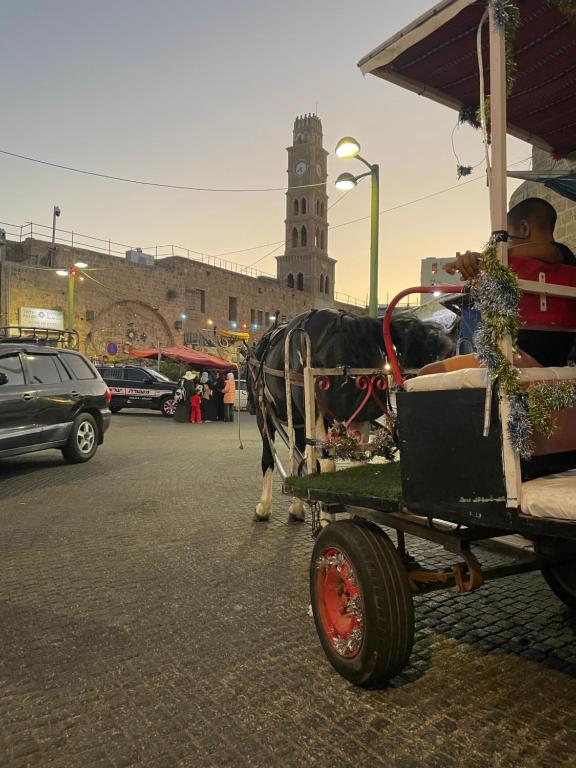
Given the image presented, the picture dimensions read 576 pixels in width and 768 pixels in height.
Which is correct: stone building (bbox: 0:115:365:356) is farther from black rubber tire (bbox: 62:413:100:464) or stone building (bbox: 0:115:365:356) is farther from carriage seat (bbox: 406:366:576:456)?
carriage seat (bbox: 406:366:576:456)

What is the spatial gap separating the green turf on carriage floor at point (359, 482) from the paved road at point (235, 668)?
0.83m

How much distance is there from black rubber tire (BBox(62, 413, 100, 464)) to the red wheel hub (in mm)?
7309

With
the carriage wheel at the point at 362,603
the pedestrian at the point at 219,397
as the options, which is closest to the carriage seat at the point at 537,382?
the carriage wheel at the point at 362,603

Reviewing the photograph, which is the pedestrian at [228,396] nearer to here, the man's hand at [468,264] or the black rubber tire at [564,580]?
the black rubber tire at [564,580]

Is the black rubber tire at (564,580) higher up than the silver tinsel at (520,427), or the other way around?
the silver tinsel at (520,427)

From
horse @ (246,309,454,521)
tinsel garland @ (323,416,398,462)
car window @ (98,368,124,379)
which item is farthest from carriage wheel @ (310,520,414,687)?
car window @ (98,368,124,379)

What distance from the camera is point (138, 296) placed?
134ft

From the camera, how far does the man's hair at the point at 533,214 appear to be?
2.62m

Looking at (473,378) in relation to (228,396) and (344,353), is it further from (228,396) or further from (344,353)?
(228,396)

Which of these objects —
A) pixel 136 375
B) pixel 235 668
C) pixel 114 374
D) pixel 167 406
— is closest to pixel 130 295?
pixel 114 374

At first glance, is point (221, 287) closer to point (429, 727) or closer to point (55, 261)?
point (55, 261)

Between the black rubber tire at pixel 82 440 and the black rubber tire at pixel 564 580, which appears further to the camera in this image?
the black rubber tire at pixel 82 440

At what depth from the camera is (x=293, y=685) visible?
97.9 inches

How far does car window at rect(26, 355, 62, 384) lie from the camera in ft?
27.2
